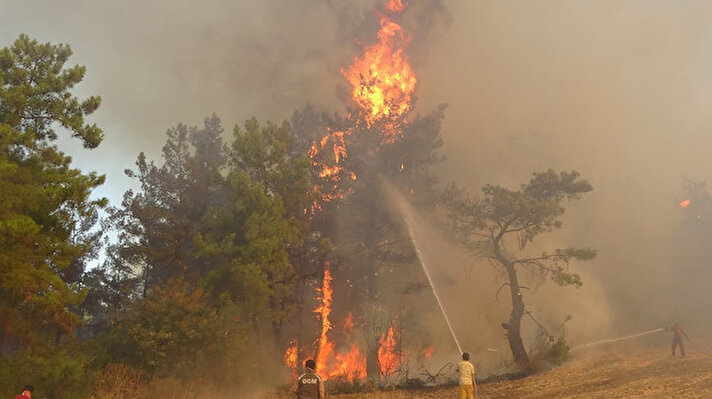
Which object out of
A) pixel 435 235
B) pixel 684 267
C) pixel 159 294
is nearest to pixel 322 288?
pixel 435 235

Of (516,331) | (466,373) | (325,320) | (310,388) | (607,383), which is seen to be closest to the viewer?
(310,388)

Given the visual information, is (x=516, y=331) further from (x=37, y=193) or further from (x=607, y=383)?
(x=37, y=193)

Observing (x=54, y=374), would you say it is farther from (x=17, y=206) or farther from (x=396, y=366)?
(x=396, y=366)

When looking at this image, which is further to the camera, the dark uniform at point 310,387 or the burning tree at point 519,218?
the burning tree at point 519,218

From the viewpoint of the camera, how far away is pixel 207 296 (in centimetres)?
2169

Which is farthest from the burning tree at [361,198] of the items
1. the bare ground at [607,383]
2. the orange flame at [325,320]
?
the bare ground at [607,383]

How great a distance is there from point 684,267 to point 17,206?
59.2 metres

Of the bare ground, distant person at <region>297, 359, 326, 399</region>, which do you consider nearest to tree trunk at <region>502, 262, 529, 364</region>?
the bare ground

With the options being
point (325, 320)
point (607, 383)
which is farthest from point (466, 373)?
point (325, 320)

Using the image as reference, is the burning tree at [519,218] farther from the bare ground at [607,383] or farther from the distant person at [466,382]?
the distant person at [466,382]

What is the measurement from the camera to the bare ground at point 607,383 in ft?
51.1

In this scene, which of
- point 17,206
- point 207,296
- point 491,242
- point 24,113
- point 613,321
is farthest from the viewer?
point 613,321

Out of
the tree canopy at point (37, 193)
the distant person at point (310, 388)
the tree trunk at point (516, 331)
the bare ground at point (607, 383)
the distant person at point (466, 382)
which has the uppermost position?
the tree canopy at point (37, 193)

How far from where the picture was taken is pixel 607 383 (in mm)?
18562
